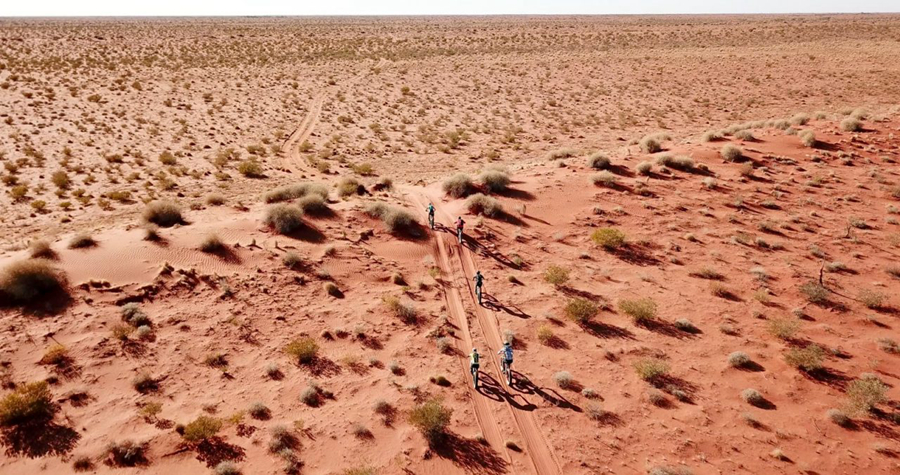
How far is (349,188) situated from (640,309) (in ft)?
48.1

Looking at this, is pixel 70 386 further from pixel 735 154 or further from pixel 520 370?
pixel 735 154

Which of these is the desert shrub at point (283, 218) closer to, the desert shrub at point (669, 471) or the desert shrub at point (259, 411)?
the desert shrub at point (259, 411)

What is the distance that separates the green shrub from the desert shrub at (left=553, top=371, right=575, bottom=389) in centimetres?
852

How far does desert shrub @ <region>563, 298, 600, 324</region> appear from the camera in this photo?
617 inches

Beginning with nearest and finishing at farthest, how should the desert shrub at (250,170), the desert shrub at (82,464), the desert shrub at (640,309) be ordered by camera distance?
the desert shrub at (82,464)
the desert shrub at (640,309)
the desert shrub at (250,170)

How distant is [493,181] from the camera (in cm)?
2477

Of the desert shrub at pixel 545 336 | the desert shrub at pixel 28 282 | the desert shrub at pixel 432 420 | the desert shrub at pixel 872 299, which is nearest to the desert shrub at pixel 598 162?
the desert shrub at pixel 872 299

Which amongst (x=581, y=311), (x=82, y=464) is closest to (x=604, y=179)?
(x=581, y=311)

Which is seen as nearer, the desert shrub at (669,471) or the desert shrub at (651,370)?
the desert shrub at (669,471)

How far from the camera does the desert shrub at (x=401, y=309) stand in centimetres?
1591

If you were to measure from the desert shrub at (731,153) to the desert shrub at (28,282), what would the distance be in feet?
104

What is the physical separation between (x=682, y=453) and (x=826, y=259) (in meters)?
12.9

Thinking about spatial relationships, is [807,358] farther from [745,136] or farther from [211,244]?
[745,136]

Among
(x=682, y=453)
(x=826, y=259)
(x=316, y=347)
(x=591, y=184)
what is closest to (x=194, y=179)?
(x=316, y=347)
